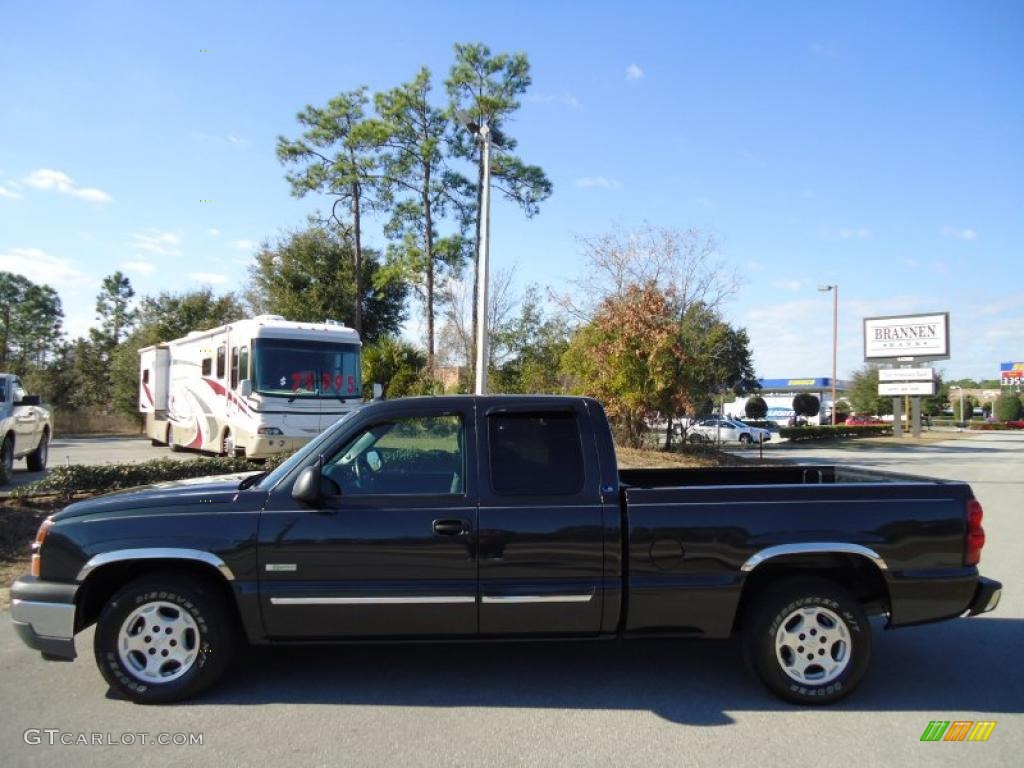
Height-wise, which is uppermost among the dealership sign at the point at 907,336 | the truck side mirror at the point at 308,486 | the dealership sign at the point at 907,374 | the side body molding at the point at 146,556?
the dealership sign at the point at 907,336

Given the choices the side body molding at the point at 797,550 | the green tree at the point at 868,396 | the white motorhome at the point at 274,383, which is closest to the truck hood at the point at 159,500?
the side body molding at the point at 797,550

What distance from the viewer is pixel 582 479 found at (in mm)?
4629

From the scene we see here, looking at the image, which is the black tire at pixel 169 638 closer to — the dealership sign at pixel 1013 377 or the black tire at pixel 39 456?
the black tire at pixel 39 456

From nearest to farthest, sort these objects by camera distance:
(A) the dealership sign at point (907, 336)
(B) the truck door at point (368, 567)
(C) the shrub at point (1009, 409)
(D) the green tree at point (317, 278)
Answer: (B) the truck door at point (368, 567) < (D) the green tree at point (317, 278) < (A) the dealership sign at point (907, 336) < (C) the shrub at point (1009, 409)

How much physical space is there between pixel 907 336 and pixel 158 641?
51317mm

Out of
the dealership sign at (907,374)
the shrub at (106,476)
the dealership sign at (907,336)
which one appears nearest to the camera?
the shrub at (106,476)

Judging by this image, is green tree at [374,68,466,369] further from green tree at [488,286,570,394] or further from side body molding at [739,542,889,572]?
side body molding at [739,542,889,572]

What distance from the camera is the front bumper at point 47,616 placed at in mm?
4387

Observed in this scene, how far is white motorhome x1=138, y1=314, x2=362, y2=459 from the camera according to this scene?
50.6 ft

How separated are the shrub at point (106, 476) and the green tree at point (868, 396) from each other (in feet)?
221

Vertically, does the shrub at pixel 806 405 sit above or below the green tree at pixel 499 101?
below

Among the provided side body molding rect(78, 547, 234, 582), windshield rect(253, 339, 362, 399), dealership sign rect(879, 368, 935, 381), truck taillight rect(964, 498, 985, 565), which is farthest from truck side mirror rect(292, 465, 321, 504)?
dealership sign rect(879, 368, 935, 381)

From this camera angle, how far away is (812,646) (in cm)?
461

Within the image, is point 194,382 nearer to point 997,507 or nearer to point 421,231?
Result: point 421,231
